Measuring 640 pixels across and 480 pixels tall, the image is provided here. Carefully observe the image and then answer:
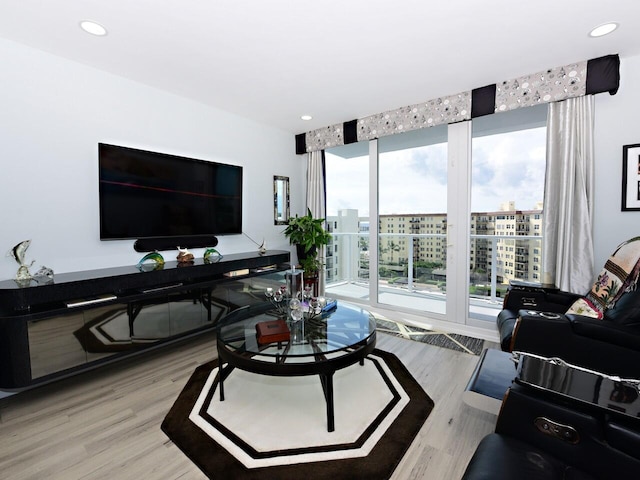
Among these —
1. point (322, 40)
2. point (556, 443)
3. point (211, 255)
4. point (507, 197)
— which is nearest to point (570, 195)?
point (507, 197)

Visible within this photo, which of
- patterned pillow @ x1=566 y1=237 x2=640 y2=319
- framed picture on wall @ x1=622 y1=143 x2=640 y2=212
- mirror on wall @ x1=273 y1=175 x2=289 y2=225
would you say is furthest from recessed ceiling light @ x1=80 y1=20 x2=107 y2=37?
framed picture on wall @ x1=622 y1=143 x2=640 y2=212

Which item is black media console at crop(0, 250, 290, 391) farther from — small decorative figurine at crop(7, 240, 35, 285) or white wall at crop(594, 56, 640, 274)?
white wall at crop(594, 56, 640, 274)

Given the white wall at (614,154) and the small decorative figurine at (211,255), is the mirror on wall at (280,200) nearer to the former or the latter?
the small decorative figurine at (211,255)

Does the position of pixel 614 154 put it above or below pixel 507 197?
above

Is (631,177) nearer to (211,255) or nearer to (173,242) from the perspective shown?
(211,255)

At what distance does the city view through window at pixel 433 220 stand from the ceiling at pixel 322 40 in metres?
0.91

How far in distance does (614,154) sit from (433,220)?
70.1 inches

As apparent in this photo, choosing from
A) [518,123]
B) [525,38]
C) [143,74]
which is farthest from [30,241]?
[518,123]

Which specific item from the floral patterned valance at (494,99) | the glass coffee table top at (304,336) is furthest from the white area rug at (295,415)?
the floral patterned valance at (494,99)

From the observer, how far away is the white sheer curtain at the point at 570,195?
8.60 feet

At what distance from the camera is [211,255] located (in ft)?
11.2

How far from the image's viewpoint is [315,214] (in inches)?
180

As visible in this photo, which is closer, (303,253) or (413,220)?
(413,220)

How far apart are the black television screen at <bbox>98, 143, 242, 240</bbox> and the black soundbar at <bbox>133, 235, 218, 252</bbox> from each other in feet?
0.16
